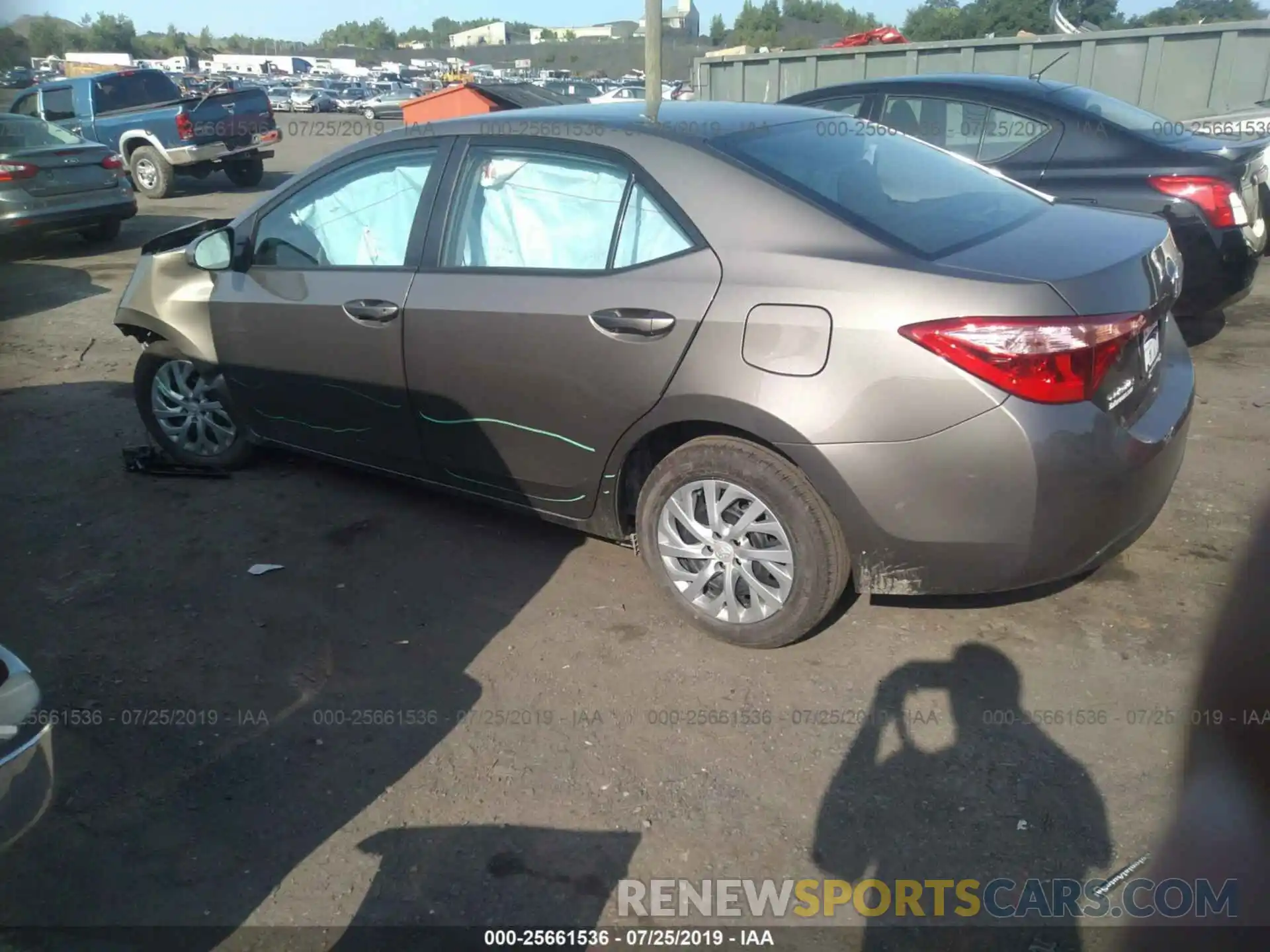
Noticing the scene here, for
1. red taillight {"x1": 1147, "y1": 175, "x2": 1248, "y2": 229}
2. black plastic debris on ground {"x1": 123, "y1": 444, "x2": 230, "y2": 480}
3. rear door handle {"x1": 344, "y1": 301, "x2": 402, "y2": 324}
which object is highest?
red taillight {"x1": 1147, "y1": 175, "x2": 1248, "y2": 229}

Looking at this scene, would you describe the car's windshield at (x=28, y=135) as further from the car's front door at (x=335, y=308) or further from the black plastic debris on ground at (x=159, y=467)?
the car's front door at (x=335, y=308)

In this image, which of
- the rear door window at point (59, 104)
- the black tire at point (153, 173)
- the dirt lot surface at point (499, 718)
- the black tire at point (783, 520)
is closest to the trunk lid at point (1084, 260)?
the black tire at point (783, 520)

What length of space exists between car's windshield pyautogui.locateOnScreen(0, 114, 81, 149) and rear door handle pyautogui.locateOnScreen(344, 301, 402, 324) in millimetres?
8599

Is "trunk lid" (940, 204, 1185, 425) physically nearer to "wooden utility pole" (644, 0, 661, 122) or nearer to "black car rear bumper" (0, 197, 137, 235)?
"wooden utility pole" (644, 0, 661, 122)

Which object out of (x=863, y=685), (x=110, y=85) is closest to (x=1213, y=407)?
(x=863, y=685)

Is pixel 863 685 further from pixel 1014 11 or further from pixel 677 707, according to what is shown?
pixel 1014 11

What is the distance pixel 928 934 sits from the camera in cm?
242

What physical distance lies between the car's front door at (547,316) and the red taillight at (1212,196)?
377 cm

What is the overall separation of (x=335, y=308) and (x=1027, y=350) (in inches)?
106

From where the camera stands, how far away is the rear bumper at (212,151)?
15.8 m

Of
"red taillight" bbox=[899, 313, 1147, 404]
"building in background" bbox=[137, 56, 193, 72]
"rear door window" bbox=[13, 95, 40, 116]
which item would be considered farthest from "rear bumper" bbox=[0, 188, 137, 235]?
"building in background" bbox=[137, 56, 193, 72]

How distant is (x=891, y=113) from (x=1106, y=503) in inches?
181

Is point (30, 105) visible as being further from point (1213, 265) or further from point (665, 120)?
point (1213, 265)

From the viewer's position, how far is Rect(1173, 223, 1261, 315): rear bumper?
5.77 meters
